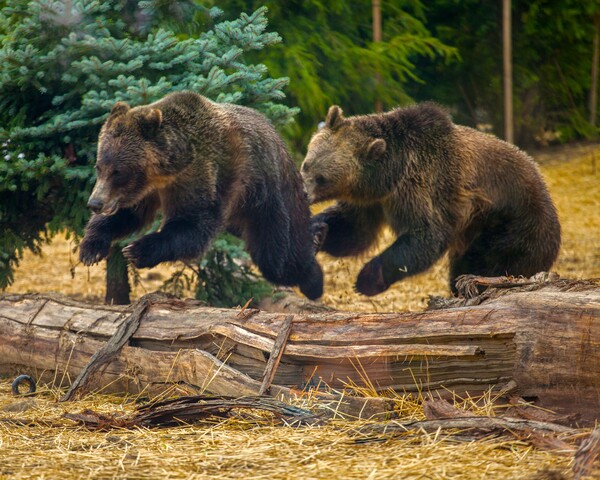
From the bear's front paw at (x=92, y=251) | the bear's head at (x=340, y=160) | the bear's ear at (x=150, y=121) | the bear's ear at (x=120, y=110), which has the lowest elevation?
the bear's front paw at (x=92, y=251)

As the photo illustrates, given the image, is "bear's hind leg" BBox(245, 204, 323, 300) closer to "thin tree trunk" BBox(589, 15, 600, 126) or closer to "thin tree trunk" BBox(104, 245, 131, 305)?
"thin tree trunk" BBox(104, 245, 131, 305)

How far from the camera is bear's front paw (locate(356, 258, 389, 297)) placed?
19.3 ft

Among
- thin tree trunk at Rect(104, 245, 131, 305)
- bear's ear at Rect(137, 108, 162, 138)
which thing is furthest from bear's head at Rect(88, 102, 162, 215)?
thin tree trunk at Rect(104, 245, 131, 305)

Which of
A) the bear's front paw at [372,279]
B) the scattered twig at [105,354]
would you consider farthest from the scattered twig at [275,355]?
the bear's front paw at [372,279]

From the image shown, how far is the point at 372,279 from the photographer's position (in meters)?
5.91

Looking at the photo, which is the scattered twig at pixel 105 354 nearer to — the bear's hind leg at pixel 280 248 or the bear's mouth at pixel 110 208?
the bear's mouth at pixel 110 208

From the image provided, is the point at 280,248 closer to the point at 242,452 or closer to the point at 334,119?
the point at 334,119

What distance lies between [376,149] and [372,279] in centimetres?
88

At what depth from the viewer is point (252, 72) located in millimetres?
5930

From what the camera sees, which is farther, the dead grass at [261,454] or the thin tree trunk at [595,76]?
the thin tree trunk at [595,76]

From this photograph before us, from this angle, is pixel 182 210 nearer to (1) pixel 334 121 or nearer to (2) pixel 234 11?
(1) pixel 334 121

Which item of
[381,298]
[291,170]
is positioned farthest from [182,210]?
[381,298]

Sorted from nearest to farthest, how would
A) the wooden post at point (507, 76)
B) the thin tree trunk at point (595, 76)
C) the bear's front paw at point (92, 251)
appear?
1. the bear's front paw at point (92, 251)
2. the wooden post at point (507, 76)
3. the thin tree trunk at point (595, 76)

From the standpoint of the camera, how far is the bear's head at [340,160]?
5938 mm
